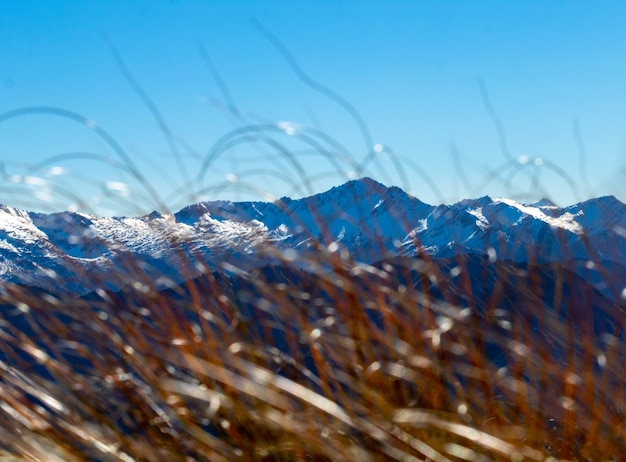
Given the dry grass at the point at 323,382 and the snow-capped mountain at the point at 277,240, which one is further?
the snow-capped mountain at the point at 277,240

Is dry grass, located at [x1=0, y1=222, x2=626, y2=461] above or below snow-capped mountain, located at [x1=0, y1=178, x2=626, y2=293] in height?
below

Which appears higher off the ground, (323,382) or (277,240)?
(277,240)

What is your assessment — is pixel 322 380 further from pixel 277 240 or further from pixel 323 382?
pixel 277 240

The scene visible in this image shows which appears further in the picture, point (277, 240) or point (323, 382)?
point (277, 240)

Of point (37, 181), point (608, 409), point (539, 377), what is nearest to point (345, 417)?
point (539, 377)

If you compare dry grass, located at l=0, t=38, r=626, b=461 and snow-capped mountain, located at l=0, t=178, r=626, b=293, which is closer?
dry grass, located at l=0, t=38, r=626, b=461

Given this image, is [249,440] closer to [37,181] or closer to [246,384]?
[246,384]

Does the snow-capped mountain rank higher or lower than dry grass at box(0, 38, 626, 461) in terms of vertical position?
higher

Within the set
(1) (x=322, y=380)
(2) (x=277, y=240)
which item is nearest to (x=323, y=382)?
(1) (x=322, y=380)

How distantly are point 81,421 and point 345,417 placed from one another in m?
0.58

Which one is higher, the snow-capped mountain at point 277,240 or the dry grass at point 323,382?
the snow-capped mountain at point 277,240

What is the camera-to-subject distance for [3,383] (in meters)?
1.72

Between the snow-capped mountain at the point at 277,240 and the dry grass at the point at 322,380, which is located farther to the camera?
the snow-capped mountain at the point at 277,240

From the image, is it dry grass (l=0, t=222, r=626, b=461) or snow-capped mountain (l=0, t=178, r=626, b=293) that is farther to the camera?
snow-capped mountain (l=0, t=178, r=626, b=293)
